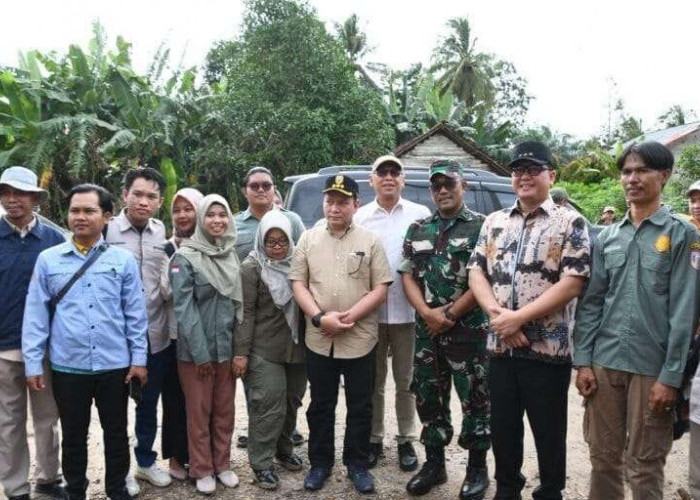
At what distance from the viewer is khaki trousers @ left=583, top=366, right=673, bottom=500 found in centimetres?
267

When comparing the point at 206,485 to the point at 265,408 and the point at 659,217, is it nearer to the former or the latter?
the point at 265,408

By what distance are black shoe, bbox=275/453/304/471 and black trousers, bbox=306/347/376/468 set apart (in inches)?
13.3

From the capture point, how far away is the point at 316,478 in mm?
3748

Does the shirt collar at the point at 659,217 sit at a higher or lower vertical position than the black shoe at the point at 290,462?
higher

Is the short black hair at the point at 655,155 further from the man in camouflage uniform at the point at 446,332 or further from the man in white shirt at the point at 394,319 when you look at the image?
the man in white shirt at the point at 394,319

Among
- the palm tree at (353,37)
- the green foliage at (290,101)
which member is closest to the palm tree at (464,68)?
the palm tree at (353,37)

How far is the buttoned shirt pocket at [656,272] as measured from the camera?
2.68 metres

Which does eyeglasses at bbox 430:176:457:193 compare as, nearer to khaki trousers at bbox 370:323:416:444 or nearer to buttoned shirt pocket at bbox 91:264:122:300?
khaki trousers at bbox 370:323:416:444

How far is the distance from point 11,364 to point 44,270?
638 millimetres

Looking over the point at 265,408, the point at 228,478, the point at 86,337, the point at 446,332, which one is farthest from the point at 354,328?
the point at 86,337

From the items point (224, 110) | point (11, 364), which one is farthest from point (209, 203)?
point (224, 110)

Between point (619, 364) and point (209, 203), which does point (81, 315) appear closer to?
point (209, 203)

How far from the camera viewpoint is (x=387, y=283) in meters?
3.71

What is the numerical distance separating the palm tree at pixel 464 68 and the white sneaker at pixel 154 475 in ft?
96.9
